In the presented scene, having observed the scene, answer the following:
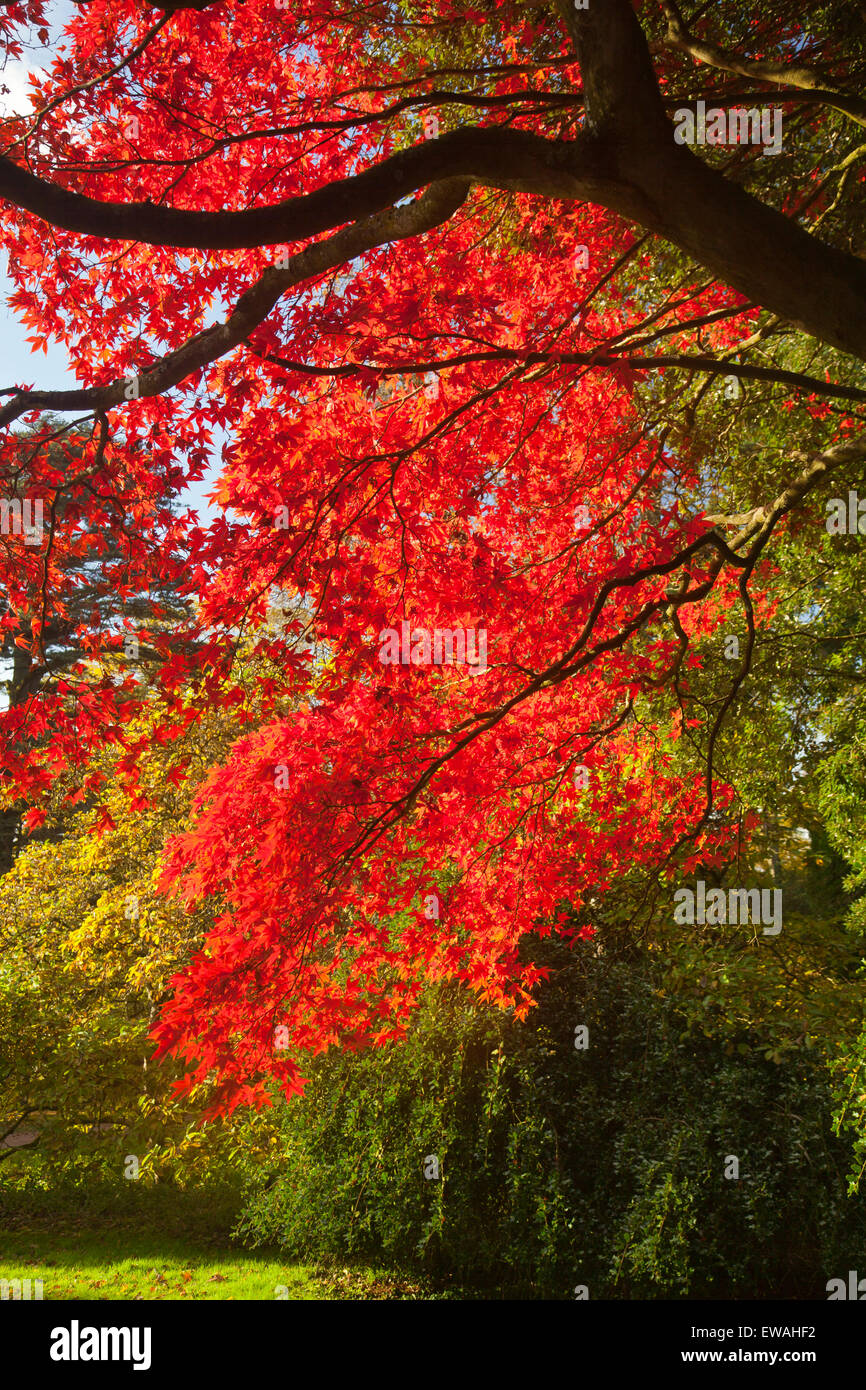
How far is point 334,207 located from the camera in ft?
8.39

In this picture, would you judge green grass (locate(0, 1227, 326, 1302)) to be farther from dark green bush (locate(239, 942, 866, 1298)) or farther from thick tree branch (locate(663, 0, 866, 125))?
thick tree branch (locate(663, 0, 866, 125))

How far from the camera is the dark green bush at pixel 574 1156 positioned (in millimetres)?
5148

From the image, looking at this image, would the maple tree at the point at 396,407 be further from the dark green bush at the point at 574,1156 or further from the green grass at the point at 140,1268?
the green grass at the point at 140,1268

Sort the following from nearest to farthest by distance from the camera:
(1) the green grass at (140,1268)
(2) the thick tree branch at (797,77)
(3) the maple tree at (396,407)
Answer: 1. (3) the maple tree at (396,407)
2. (2) the thick tree branch at (797,77)
3. (1) the green grass at (140,1268)

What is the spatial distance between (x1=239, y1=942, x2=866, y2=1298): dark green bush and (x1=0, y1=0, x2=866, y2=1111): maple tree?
124cm

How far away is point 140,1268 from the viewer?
280 inches

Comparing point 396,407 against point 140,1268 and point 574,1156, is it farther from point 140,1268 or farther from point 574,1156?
point 140,1268

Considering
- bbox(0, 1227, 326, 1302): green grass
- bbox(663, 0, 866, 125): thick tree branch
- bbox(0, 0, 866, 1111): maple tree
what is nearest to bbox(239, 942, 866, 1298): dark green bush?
bbox(0, 1227, 326, 1302): green grass

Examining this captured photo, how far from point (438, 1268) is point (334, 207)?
641 cm

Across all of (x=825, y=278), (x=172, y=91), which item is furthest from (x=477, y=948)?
(x=172, y=91)

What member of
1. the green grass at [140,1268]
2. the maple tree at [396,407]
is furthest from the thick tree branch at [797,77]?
the green grass at [140,1268]

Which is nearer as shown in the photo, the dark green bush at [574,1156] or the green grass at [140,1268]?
the dark green bush at [574,1156]

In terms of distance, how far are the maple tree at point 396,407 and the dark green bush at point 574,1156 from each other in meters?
1.24

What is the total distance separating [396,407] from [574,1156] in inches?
193
